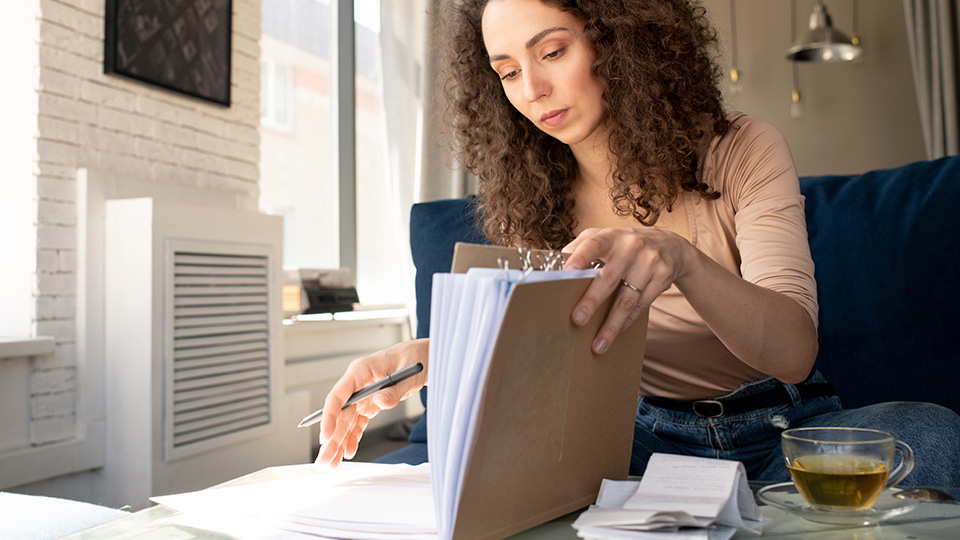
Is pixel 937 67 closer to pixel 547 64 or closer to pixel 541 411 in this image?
pixel 547 64

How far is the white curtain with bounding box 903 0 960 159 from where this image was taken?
3.65 metres

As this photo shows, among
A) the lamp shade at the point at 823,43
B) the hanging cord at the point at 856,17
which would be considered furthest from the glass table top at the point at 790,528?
the hanging cord at the point at 856,17

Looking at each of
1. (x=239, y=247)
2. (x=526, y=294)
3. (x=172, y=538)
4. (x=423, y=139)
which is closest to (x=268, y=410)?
(x=239, y=247)

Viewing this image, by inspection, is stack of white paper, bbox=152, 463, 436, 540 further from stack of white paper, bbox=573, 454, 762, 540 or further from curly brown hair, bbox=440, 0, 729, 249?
curly brown hair, bbox=440, 0, 729, 249

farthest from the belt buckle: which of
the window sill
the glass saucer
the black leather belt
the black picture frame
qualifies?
the black picture frame

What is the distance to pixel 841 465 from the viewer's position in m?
0.58

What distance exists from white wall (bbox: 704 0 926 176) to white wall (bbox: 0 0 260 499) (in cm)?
308

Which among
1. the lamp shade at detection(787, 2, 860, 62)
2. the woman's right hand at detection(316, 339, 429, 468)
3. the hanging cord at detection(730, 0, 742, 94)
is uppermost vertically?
the hanging cord at detection(730, 0, 742, 94)

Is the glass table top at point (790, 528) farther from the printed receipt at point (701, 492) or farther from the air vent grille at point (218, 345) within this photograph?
the air vent grille at point (218, 345)

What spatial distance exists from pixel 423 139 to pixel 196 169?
1.18m

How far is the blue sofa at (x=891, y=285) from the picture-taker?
4.43ft

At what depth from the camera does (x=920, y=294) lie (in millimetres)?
1360

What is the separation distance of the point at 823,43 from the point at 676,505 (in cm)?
367

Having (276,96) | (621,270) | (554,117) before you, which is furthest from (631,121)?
(276,96)
